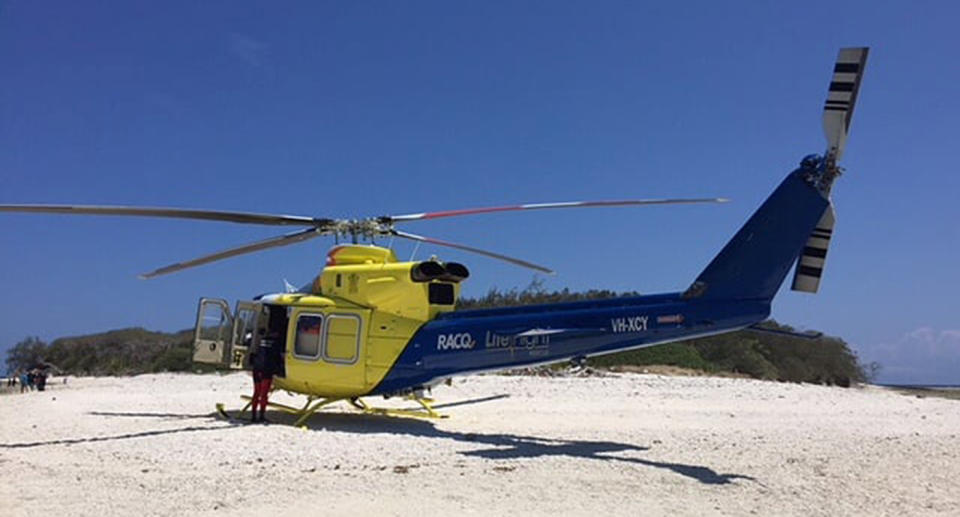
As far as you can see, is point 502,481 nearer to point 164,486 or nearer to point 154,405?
point 164,486

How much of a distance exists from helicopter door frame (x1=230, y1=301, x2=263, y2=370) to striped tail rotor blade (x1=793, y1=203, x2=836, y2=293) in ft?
29.6

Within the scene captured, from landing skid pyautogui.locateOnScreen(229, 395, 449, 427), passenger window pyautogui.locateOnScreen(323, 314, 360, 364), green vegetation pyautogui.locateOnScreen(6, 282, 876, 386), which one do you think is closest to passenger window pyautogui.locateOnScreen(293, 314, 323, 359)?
passenger window pyautogui.locateOnScreen(323, 314, 360, 364)

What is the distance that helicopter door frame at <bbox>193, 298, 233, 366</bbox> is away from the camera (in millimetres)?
12734

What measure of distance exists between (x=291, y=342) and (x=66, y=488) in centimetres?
584

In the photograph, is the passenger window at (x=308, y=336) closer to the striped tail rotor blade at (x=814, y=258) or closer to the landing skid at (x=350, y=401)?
the landing skid at (x=350, y=401)

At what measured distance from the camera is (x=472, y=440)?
32.6 feet

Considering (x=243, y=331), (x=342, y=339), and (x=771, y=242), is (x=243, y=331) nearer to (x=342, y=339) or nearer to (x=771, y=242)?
(x=342, y=339)

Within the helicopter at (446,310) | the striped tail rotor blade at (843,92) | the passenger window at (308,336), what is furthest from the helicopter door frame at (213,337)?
the striped tail rotor blade at (843,92)

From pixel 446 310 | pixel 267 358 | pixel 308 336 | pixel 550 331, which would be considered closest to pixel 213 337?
pixel 267 358

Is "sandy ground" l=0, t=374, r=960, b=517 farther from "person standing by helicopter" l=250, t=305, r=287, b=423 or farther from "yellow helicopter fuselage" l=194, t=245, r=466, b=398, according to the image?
"yellow helicopter fuselage" l=194, t=245, r=466, b=398

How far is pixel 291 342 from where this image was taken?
40.0 ft

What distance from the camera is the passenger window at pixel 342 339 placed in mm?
11672

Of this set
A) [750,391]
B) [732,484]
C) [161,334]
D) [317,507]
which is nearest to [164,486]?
[317,507]

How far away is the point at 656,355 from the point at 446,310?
17.7 m
